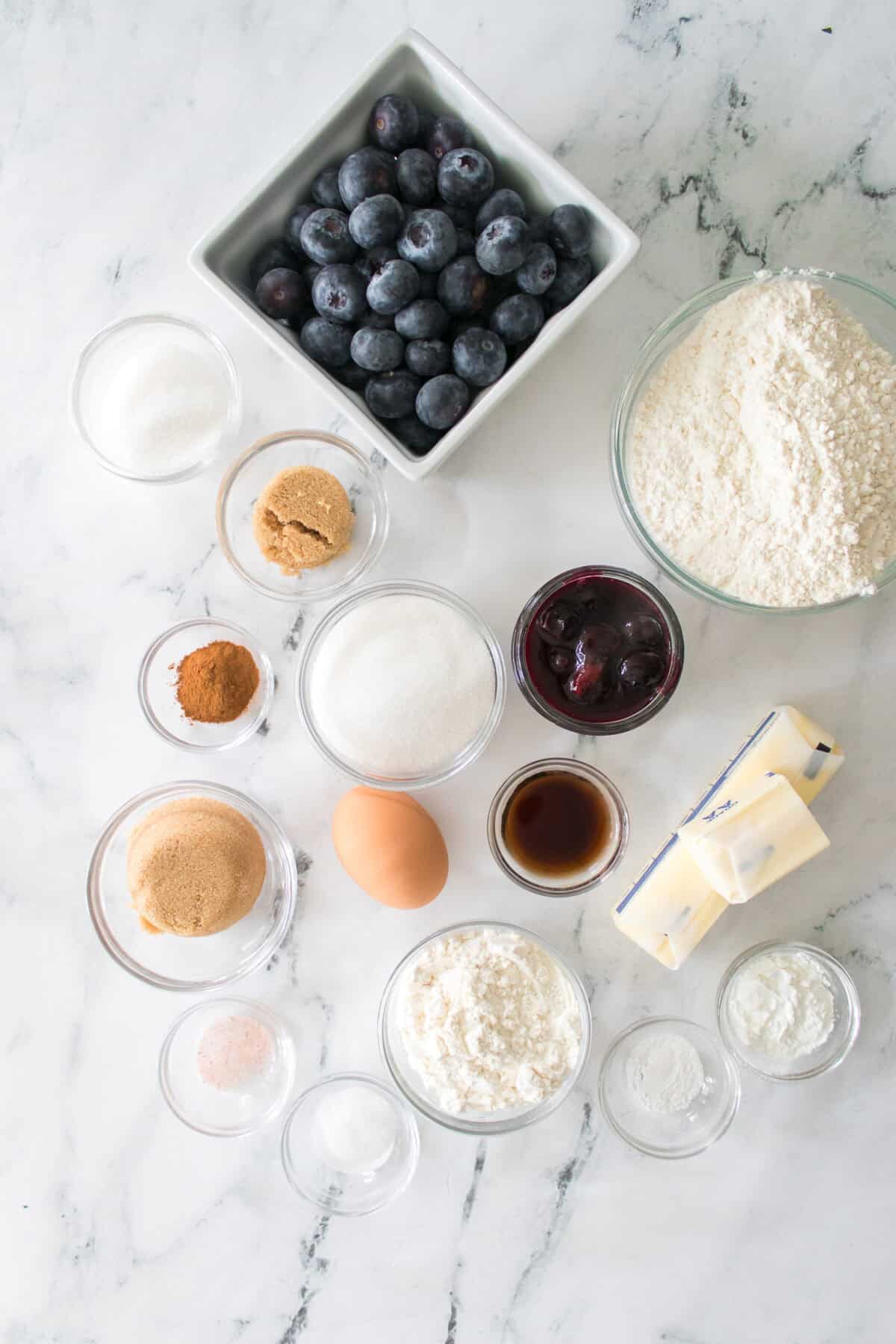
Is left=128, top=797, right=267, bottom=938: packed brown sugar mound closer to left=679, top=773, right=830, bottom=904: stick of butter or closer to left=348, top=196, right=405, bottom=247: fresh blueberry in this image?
left=679, top=773, right=830, bottom=904: stick of butter

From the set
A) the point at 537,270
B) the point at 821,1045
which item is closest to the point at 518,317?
the point at 537,270

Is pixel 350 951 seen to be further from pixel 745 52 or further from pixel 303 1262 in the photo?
pixel 745 52

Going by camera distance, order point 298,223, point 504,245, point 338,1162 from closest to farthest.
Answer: point 504,245
point 298,223
point 338,1162

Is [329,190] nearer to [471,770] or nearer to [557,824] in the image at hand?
[471,770]

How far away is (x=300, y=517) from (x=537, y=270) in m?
0.45

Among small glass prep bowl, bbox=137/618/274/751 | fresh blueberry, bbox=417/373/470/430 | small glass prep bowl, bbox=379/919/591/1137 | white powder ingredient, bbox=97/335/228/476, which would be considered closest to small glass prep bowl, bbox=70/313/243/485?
white powder ingredient, bbox=97/335/228/476

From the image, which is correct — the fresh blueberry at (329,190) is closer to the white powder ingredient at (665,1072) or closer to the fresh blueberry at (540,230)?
the fresh blueberry at (540,230)

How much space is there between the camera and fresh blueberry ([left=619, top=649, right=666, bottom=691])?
1.23m

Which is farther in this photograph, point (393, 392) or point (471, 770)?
point (471, 770)

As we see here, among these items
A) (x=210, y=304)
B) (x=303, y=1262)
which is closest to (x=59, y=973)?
(x=303, y=1262)

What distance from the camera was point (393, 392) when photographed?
118 centimetres

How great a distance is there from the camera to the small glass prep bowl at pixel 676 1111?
1.37m

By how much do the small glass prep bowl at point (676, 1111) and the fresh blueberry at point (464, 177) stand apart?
1.16 meters

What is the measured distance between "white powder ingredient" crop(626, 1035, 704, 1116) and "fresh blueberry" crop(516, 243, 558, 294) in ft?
3.48
